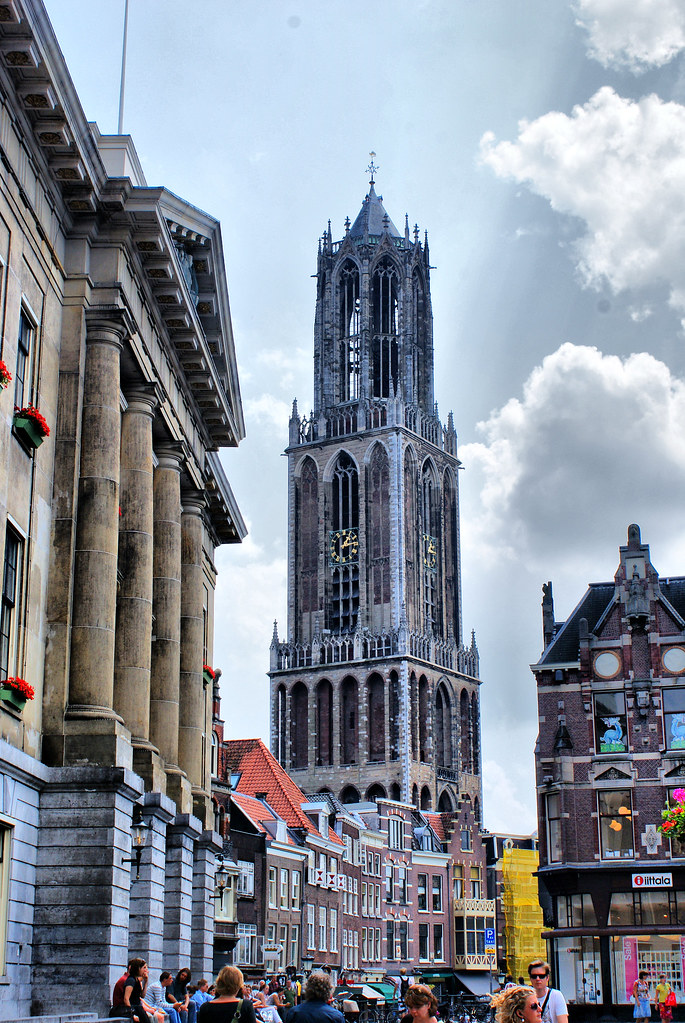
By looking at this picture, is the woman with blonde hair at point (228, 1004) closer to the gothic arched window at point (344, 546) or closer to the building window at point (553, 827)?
the building window at point (553, 827)

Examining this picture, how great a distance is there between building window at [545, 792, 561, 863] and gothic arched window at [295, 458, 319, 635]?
70.9 m

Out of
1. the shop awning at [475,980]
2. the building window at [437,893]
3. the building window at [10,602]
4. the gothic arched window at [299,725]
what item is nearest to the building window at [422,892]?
the building window at [437,893]

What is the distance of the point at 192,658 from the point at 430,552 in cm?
9444

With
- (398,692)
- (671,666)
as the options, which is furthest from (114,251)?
(398,692)

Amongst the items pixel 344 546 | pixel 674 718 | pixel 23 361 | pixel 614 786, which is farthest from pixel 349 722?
pixel 23 361

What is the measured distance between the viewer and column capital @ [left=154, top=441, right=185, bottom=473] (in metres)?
29.7

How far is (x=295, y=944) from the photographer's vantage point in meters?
67.4

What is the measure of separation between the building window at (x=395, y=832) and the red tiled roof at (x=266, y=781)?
1311cm

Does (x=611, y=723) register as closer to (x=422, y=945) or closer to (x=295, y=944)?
(x=295, y=944)

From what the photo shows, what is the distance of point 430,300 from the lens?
136 meters

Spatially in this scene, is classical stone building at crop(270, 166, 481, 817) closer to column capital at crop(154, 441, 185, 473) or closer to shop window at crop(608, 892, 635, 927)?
shop window at crop(608, 892, 635, 927)

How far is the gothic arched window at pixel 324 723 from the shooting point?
386 feet

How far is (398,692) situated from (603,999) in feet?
222

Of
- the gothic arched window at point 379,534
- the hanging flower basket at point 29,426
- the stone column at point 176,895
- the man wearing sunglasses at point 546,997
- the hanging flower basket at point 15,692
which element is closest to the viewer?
the man wearing sunglasses at point 546,997
